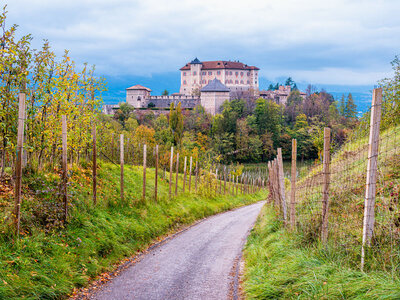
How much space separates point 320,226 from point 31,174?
640cm

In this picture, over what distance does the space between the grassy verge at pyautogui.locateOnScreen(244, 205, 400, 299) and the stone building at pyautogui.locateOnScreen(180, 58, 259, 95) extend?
389 feet

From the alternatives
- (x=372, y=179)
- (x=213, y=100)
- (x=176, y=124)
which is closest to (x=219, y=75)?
(x=213, y=100)

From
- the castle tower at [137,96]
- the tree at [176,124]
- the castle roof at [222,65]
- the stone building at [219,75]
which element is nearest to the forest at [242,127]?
the tree at [176,124]

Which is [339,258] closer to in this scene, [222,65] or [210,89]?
[210,89]

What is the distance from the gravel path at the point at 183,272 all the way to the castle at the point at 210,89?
87.9 metres

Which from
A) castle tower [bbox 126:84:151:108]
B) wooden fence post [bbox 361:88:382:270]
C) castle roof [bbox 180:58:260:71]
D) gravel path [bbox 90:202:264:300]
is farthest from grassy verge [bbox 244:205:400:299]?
castle roof [bbox 180:58:260:71]

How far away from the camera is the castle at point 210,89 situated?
101m

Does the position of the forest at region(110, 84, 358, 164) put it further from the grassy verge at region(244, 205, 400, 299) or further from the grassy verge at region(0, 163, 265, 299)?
the grassy verge at region(244, 205, 400, 299)

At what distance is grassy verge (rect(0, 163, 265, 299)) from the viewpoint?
5.71 metres

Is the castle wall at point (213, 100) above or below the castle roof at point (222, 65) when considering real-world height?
below

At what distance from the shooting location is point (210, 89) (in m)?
101

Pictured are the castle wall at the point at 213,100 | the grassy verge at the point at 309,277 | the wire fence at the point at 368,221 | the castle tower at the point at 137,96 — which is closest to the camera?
the grassy verge at the point at 309,277

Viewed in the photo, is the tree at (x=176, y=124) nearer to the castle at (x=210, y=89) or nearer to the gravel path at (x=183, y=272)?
the castle at (x=210, y=89)

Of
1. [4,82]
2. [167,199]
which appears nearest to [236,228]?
[167,199]
